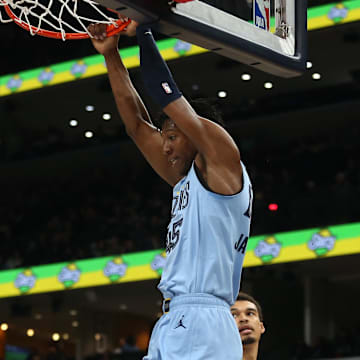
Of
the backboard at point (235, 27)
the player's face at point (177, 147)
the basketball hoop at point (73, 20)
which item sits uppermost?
the basketball hoop at point (73, 20)

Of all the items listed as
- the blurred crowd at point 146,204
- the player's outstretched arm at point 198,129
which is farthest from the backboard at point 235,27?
the blurred crowd at point 146,204

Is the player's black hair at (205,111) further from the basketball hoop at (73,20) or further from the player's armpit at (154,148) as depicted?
the basketball hoop at (73,20)

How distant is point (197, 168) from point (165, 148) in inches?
6.3

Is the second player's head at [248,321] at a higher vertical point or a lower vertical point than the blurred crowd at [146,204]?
lower

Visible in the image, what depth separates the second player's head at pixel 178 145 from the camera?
3.54 metres

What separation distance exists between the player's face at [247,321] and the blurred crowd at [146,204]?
28.1ft

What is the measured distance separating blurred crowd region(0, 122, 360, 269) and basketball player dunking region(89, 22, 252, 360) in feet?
34.5

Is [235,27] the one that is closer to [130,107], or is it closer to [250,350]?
[130,107]

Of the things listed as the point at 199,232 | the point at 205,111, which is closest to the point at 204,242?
the point at 199,232

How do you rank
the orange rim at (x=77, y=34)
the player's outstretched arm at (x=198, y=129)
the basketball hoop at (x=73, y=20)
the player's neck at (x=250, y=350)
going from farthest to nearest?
the player's neck at (x=250, y=350)
the basketball hoop at (x=73, y=20)
the orange rim at (x=77, y=34)
the player's outstretched arm at (x=198, y=129)

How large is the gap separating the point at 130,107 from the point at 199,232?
761mm

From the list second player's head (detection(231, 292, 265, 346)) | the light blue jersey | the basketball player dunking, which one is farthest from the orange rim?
second player's head (detection(231, 292, 265, 346))

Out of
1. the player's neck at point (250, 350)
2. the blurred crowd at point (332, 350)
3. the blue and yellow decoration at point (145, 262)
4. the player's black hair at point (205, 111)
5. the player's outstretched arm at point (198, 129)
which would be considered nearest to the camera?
the player's outstretched arm at point (198, 129)

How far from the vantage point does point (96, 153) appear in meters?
20.9
